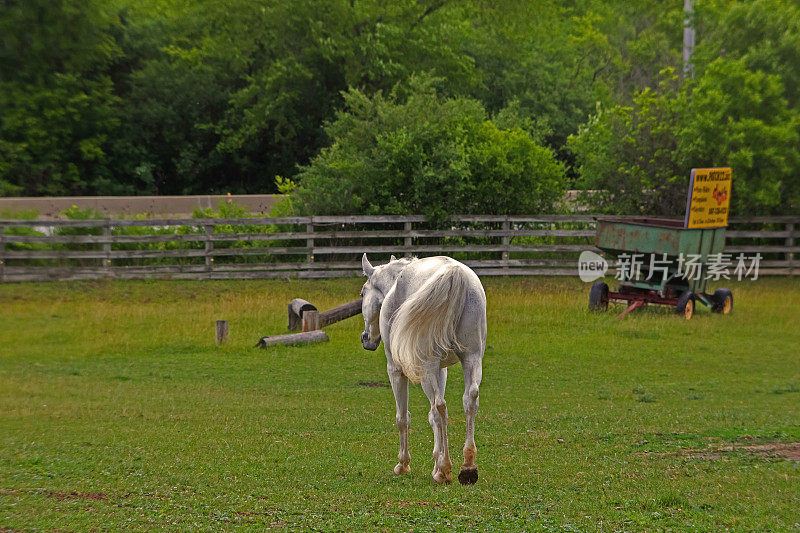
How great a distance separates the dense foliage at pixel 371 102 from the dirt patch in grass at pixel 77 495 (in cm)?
1890

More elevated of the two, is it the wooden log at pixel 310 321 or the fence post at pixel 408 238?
the fence post at pixel 408 238

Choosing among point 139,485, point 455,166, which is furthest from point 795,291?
point 139,485

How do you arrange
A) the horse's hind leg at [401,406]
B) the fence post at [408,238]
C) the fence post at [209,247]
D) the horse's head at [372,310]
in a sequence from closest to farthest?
the horse's hind leg at [401,406] → the horse's head at [372,310] → the fence post at [209,247] → the fence post at [408,238]

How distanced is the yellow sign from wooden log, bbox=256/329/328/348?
915 centimetres

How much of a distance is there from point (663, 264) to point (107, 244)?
51.4ft

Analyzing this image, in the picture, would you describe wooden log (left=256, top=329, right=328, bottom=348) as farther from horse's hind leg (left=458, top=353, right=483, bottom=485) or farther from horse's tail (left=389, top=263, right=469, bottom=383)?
horse's hind leg (left=458, top=353, right=483, bottom=485)

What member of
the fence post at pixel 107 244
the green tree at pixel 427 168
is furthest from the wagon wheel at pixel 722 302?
the fence post at pixel 107 244

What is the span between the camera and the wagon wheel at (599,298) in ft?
68.2

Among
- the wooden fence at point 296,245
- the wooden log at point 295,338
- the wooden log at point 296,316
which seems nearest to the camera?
the wooden log at point 295,338

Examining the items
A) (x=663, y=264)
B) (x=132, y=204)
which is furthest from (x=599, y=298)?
(x=132, y=204)

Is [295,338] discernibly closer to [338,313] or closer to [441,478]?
[338,313]

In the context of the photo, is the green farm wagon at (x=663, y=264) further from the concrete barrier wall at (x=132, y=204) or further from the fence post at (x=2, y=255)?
the fence post at (x=2, y=255)

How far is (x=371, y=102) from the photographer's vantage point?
27.9 metres

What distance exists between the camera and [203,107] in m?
40.8
